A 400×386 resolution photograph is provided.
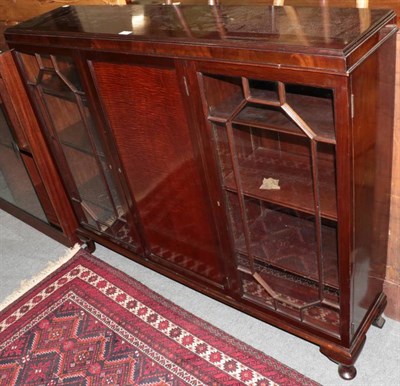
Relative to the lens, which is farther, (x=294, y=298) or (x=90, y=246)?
(x=90, y=246)

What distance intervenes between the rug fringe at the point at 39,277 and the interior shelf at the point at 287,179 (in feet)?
3.74

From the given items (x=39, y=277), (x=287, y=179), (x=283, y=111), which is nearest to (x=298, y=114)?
(x=283, y=111)

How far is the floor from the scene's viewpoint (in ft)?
5.20

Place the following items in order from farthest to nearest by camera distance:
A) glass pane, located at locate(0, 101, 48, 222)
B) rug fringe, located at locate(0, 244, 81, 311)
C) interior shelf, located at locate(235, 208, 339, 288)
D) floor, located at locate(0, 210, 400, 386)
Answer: glass pane, located at locate(0, 101, 48, 222), rug fringe, located at locate(0, 244, 81, 311), floor, located at locate(0, 210, 400, 386), interior shelf, located at locate(235, 208, 339, 288)

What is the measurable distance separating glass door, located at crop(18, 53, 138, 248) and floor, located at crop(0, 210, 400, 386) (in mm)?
233

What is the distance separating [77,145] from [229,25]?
3.00 feet

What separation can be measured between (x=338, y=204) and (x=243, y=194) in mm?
307

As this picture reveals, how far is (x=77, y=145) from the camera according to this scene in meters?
1.91

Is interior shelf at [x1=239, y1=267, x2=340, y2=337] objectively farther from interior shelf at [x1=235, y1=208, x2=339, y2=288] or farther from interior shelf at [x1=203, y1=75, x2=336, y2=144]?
interior shelf at [x1=203, y1=75, x2=336, y2=144]

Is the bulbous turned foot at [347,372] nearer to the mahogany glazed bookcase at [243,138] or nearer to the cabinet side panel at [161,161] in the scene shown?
the mahogany glazed bookcase at [243,138]

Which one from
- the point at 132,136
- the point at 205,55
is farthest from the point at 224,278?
the point at 205,55

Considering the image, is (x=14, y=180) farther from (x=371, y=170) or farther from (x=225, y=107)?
(x=371, y=170)

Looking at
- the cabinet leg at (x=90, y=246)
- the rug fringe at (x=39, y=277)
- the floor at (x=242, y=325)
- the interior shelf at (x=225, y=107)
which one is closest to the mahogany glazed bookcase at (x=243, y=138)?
the interior shelf at (x=225, y=107)

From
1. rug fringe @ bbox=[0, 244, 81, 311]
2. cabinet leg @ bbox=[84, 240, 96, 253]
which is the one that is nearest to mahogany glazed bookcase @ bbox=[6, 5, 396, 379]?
cabinet leg @ bbox=[84, 240, 96, 253]
